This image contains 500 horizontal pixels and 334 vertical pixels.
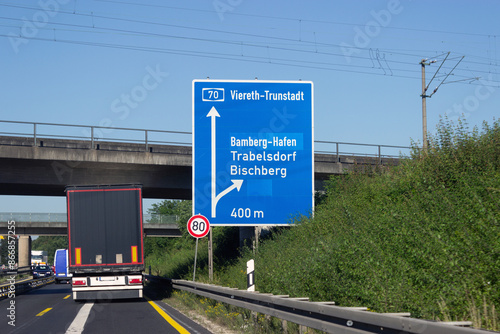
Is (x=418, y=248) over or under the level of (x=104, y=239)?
over

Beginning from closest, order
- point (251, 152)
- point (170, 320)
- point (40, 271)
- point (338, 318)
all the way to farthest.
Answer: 1. point (338, 318)
2. point (170, 320)
3. point (251, 152)
4. point (40, 271)

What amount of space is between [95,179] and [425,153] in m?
17.6

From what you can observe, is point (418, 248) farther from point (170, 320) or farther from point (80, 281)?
point (80, 281)

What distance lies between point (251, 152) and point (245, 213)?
2.08 metres

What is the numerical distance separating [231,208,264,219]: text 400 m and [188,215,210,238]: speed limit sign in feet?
3.76

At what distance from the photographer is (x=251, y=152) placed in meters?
19.8

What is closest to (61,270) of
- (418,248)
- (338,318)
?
(418,248)

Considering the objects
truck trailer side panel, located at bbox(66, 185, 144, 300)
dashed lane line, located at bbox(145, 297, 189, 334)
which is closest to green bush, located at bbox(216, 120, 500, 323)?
dashed lane line, located at bbox(145, 297, 189, 334)

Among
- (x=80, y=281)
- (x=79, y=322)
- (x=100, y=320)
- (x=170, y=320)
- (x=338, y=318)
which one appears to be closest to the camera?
(x=338, y=318)

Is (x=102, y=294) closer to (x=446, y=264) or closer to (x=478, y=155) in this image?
(x=478, y=155)

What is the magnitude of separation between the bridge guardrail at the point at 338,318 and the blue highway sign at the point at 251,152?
794cm

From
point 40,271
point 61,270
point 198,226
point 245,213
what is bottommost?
point 40,271

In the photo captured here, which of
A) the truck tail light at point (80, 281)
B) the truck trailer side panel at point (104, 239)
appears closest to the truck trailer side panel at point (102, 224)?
the truck trailer side panel at point (104, 239)

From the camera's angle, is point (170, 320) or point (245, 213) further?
point (245, 213)
